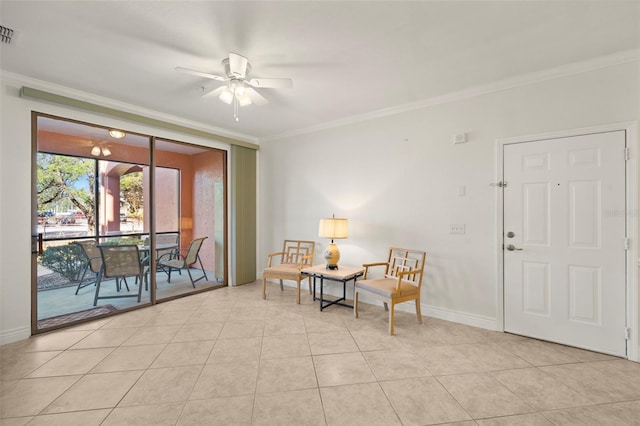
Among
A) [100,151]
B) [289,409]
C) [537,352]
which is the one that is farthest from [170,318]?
[537,352]

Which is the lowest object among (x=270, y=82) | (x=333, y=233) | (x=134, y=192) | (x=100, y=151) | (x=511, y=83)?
(x=333, y=233)

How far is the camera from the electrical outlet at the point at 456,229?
3.17 m

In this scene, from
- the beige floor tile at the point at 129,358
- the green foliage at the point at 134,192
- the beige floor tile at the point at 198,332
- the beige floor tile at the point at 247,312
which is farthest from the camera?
the green foliage at the point at 134,192

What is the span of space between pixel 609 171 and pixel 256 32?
3.31 metres

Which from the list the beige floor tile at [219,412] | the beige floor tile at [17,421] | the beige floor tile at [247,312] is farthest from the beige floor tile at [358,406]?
the beige floor tile at [17,421]

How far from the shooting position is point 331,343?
2688 mm

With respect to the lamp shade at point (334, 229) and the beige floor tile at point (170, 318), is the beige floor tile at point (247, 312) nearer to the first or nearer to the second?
the beige floor tile at point (170, 318)

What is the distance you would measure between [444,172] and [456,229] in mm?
705

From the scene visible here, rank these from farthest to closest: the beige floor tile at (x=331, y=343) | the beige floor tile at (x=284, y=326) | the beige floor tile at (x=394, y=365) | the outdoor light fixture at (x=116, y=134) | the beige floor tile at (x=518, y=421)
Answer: the outdoor light fixture at (x=116, y=134) < the beige floor tile at (x=284, y=326) < the beige floor tile at (x=331, y=343) < the beige floor tile at (x=394, y=365) < the beige floor tile at (x=518, y=421)

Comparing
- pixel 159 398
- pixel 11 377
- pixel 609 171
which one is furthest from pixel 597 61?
pixel 11 377

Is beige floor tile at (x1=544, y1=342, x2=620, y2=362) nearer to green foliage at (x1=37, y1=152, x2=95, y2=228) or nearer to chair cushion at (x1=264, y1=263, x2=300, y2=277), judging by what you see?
chair cushion at (x1=264, y1=263, x2=300, y2=277)

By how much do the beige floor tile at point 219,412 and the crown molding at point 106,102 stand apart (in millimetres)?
3457

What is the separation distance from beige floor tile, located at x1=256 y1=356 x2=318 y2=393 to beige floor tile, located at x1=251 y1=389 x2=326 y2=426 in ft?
0.22

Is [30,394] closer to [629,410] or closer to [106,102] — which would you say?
[106,102]
